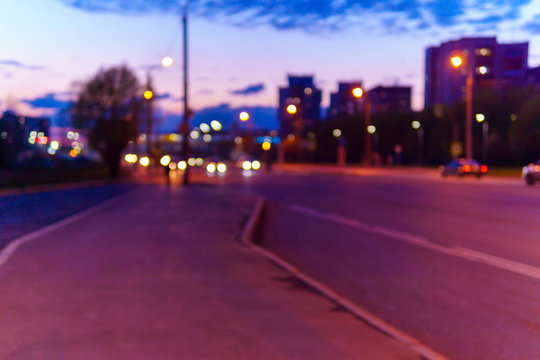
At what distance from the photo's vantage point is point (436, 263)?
11680mm

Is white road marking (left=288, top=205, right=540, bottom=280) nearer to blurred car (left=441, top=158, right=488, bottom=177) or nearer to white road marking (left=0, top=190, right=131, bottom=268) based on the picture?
white road marking (left=0, top=190, right=131, bottom=268)

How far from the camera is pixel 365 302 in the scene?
8.62 metres

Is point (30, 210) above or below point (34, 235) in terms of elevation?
above

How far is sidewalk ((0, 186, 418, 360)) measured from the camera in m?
5.96

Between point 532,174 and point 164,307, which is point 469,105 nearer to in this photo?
point 532,174

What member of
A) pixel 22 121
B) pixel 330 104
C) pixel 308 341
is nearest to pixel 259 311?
pixel 308 341

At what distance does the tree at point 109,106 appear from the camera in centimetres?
6669

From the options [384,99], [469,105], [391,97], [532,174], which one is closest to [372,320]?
[532,174]

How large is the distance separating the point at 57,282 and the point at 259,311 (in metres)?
2.98

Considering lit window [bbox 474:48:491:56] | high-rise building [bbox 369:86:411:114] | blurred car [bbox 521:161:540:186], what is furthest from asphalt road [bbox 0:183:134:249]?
high-rise building [bbox 369:86:411:114]

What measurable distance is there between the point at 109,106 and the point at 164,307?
6365 cm

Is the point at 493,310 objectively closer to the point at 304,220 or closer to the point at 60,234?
the point at 60,234

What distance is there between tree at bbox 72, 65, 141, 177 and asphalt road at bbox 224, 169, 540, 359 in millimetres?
45318

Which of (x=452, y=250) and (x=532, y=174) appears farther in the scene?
(x=532, y=174)
